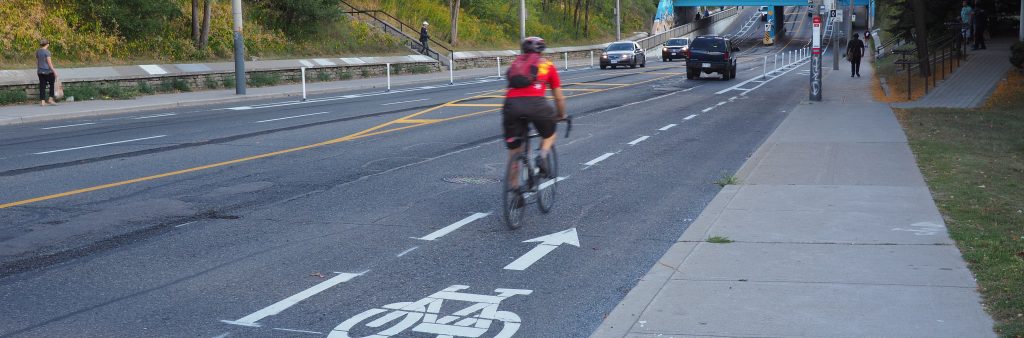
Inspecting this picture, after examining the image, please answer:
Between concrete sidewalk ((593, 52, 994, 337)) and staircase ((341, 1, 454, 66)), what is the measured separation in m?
41.7

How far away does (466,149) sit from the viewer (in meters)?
15.9

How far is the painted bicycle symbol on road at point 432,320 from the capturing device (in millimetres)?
6188

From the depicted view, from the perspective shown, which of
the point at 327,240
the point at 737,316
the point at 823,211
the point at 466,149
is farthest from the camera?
the point at 466,149

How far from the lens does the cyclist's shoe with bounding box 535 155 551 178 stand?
9844 mm

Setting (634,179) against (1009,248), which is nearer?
(1009,248)

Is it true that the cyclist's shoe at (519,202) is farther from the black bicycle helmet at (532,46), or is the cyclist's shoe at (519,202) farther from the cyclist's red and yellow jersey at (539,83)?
the black bicycle helmet at (532,46)

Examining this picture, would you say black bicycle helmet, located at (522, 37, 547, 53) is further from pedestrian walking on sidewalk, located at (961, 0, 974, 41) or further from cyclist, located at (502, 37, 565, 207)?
pedestrian walking on sidewalk, located at (961, 0, 974, 41)

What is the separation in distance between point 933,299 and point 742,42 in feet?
338

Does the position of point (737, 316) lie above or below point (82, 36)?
below

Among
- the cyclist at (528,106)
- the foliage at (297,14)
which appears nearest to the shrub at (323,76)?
the foliage at (297,14)

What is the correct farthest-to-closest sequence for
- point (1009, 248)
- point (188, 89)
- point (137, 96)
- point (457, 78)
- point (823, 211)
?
point (457, 78) → point (188, 89) → point (137, 96) → point (823, 211) → point (1009, 248)

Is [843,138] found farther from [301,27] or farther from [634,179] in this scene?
[301,27]

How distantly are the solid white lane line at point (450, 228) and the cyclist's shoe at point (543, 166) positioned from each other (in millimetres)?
742

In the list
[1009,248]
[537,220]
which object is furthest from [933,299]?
[537,220]
